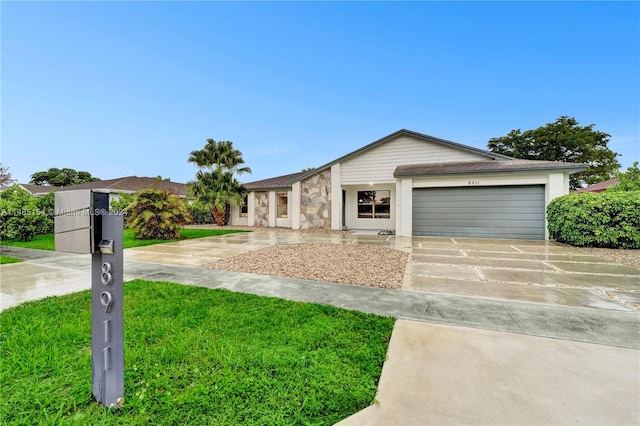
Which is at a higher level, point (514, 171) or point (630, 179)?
point (514, 171)

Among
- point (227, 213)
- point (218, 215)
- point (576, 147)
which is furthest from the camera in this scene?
point (576, 147)

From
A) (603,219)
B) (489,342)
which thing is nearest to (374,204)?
(603,219)

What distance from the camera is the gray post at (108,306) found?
5.46 ft

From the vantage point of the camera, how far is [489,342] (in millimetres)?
2621

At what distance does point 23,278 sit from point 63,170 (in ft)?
166

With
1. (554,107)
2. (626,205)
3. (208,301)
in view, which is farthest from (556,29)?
(208,301)

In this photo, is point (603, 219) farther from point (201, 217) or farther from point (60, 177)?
point (60, 177)

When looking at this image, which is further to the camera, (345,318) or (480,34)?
(480,34)

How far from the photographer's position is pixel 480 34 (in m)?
13.5

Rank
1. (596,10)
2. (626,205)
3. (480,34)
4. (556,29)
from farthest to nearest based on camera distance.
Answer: (480,34), (556,29), (596,10), (626,205)

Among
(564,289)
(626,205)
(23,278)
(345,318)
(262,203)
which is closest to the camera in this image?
(345,318)

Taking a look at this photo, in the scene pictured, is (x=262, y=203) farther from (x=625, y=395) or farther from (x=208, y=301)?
(x=625, y=395)

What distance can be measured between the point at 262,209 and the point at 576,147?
3167cm

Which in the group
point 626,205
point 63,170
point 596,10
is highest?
point 596,10
